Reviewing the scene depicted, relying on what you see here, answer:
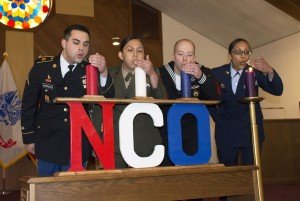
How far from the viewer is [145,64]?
1756 millimetres

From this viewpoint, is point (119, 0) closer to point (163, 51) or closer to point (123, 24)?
point (123, 24)

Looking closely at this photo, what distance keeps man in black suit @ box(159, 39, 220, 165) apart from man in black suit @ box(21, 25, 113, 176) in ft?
1.26

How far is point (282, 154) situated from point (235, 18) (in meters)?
2.36

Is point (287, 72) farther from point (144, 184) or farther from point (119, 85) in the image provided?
point (144, 184)

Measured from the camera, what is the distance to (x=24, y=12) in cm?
604

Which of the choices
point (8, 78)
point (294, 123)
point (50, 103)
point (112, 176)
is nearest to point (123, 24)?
point (8, 78)

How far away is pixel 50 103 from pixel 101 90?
0.28 metres

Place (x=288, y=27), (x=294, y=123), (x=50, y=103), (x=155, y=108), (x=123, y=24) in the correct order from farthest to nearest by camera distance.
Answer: (x=123, y=24), (x=288, y=27), (x=294, y=123), (x=50, y=103), (x=155, y=108)

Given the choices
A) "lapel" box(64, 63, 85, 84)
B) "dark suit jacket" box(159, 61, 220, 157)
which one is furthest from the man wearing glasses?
"lapel" box(64, 63, 85, 84)

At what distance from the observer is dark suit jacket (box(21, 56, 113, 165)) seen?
1.84 metres

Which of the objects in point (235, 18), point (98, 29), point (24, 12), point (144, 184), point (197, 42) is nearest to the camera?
point (144, 184)

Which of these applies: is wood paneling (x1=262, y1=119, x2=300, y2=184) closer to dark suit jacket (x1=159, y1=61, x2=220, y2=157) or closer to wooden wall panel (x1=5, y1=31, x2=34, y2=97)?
dark suit jacket (x1=159, y1=61, x2=220, y2=157)

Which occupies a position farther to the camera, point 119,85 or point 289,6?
point 289,6

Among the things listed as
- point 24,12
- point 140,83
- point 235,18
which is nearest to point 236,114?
point 140,83
